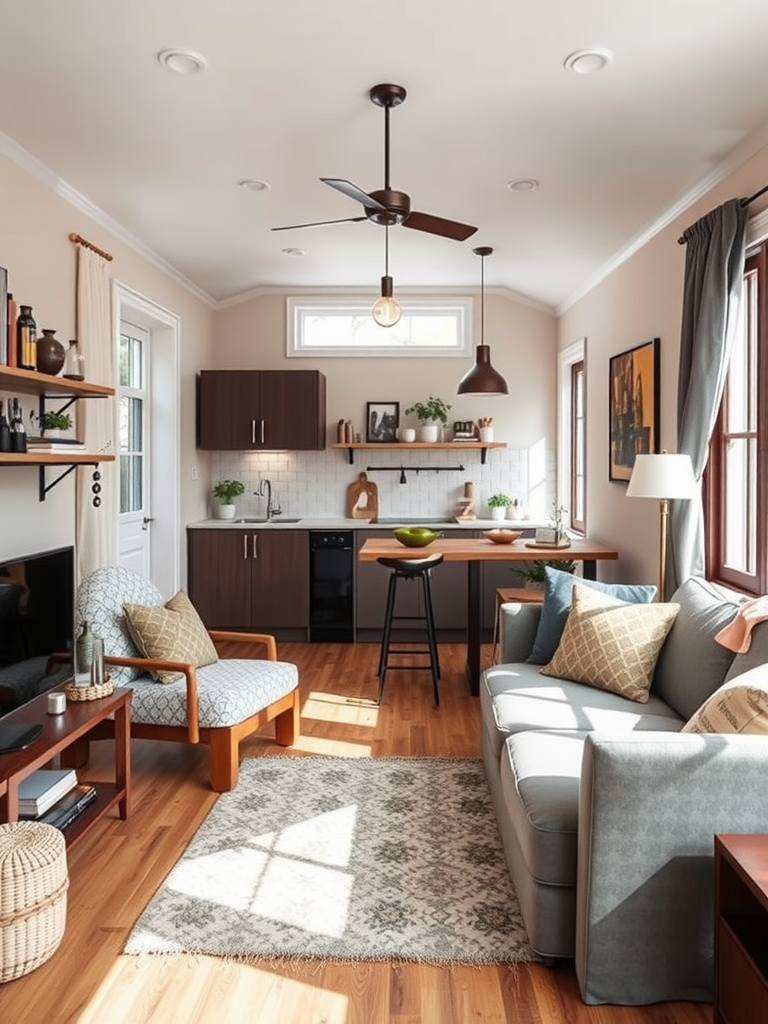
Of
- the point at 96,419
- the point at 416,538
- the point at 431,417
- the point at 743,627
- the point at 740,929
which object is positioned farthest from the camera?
the point at 431,417

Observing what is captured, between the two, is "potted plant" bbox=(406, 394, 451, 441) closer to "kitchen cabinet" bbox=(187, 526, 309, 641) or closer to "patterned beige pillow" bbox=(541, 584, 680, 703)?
"kitchen cabinet" bbox=(187, 526, 309, 641)

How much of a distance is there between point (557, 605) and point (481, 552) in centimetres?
98

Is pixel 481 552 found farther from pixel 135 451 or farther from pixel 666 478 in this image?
pixel 135 451

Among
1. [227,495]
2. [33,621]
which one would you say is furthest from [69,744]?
[227,495]

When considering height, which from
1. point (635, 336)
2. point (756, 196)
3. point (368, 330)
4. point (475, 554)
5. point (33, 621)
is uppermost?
point (368, 330)

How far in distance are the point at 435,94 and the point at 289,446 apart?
149 inches

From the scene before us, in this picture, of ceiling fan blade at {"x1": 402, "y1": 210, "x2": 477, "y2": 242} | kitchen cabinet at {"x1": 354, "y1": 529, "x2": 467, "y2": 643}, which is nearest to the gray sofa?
ceiling fan blade at {"x1": 402, "y1": 210, "x2": 477, "y2": 242}

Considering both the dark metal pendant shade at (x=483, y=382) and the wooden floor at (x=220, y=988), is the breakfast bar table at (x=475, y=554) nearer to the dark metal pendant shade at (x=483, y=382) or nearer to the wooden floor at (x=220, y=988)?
the dark metal pendant shade at (x=483, y=382)

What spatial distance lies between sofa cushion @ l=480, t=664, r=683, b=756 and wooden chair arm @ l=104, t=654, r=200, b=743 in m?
1.22

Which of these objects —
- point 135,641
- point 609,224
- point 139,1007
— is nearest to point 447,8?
point 609,224

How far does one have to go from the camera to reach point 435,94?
3125mm

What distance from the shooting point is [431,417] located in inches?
267

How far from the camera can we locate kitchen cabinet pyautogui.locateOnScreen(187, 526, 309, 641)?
639 centimetres

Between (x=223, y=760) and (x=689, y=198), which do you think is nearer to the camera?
(x=223, y=760)
